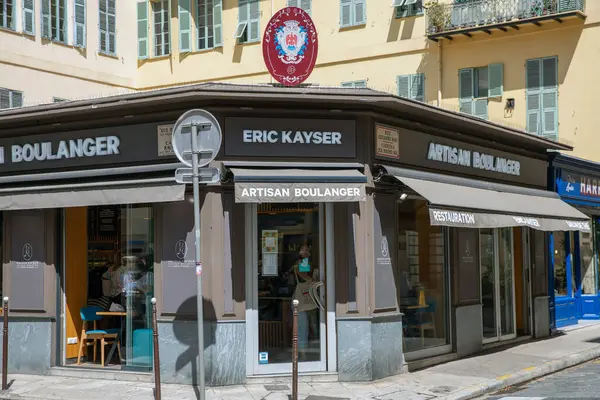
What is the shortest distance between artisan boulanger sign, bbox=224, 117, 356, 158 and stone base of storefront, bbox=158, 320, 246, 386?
7.75 ft

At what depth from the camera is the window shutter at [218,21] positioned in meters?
26.1

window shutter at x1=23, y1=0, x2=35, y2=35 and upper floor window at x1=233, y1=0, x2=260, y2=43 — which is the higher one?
upper floor window at x1=233, y1=0, x2=260, y2=43

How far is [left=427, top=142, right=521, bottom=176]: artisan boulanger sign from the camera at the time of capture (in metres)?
13.6

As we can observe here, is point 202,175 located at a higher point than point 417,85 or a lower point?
lower

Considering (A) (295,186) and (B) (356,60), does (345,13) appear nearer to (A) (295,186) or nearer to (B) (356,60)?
(B) (356,60)

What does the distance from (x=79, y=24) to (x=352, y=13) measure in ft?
25.5

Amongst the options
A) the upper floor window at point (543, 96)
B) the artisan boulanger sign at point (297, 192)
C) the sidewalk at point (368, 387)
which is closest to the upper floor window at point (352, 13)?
the upper floor window at point (543, 96)

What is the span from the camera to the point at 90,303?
520 inches

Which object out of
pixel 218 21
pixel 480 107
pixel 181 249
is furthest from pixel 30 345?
pixel 218 21

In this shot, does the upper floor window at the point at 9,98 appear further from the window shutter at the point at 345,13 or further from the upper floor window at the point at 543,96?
the upper floor window at the point at 543,96

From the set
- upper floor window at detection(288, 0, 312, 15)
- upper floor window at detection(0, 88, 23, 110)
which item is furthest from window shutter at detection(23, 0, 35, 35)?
upper floor window at detection(288, 0, 312, 15)

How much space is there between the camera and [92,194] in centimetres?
1188

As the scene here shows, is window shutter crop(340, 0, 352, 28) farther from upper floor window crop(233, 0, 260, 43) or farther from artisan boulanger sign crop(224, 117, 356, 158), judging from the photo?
artisan boulanger sign crop(224, 117, 356, 158)

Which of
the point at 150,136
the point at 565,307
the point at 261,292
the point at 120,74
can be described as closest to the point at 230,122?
the point at 150,136
